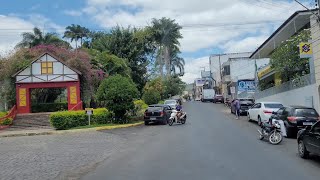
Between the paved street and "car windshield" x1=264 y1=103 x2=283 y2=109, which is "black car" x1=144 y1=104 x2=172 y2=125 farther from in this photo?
the paved street

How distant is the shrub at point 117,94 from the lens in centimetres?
2778

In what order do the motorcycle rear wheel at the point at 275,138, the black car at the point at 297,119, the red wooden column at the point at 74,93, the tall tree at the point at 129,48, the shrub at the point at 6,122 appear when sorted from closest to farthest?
the motorcycle rear wheel at the point at 275,138 → the black car at the point at 297,119 → the shrub at the point at 6,122 → the red wooden column at the point at 74,93 → the tall tree at the point at 129,48

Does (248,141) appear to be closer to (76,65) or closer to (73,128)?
(73,128)

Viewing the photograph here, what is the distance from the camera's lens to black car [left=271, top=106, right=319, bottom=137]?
18.7 meters

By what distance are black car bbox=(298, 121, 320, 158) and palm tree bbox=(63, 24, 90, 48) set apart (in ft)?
242

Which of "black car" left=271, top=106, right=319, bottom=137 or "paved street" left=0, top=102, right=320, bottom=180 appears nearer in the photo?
"paved street" left=0, top=102, right=320, bottom=180

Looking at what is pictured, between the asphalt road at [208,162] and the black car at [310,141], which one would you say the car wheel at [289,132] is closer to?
the asphalt road at [208,162]

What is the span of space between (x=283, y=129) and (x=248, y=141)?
9.16 feet

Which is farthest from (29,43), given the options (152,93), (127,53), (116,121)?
(116,121)

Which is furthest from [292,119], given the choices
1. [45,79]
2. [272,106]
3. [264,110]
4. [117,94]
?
[45,79]

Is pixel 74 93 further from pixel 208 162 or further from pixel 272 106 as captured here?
pixel 208 162

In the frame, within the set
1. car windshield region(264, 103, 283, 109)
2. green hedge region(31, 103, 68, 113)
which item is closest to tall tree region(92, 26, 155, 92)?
green hedge region(31, 103, 68, 113)

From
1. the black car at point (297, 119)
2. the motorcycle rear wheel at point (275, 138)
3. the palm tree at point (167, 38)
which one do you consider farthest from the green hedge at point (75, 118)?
the palm tree at point (167, 38)

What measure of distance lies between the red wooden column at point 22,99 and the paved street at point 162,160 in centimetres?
1812
